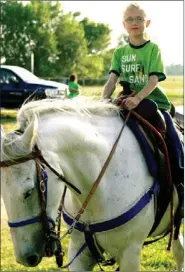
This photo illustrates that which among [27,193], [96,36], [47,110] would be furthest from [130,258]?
[96,36]

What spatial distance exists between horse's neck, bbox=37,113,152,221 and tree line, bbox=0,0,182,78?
103ft

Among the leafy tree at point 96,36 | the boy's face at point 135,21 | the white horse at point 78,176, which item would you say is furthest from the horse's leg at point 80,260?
the leafy tree at point 96,36

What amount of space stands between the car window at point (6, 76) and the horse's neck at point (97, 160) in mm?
14783

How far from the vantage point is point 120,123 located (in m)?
3.03

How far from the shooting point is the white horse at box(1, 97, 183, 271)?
2.46m

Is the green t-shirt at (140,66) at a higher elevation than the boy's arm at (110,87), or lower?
higher

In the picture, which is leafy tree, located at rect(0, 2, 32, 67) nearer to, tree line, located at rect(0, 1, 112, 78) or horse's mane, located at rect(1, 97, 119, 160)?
tree line, located at rect(0, 1, 112, 78)

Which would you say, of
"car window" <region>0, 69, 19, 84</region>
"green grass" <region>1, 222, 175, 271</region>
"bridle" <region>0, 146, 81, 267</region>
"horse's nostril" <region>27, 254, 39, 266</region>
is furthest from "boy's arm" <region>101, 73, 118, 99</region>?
"car window" <region>0, 69, 19, 84</region>

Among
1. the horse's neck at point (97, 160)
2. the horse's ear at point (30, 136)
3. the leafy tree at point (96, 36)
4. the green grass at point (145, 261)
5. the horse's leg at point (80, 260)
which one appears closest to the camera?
the horse's ear at point (30, 136)

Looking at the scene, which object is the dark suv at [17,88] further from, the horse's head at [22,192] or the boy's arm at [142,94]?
the horse's head at [22,192]

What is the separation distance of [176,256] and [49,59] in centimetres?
3354

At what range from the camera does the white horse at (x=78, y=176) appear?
246 centimetres

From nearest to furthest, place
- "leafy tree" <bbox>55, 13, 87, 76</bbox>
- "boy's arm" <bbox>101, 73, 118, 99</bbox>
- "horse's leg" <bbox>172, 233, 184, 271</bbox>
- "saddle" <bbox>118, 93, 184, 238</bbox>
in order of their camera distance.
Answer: "saddle" <bbox>118, 93, 184, 238</bbox> → "boy's arm" <bbox>101, 73, 118, 99</bbox> → "horse's leg" <bbox>172, 233, 184, 271</bbox> → "leafy tree" <bbox>55, 13, 87, 76</bbox>

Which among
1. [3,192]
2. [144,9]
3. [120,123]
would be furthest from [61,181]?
[144,9]
